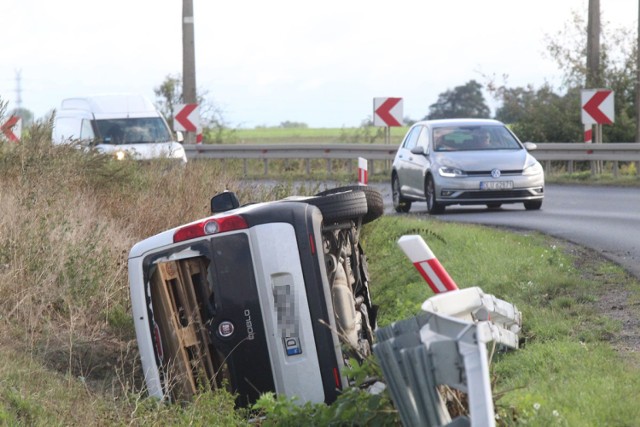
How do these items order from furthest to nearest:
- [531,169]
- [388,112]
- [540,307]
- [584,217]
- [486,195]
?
[388,112] → [531,169] → [486,195] → [584,217] → [540,307]

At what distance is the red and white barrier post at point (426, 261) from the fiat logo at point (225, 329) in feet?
5.05

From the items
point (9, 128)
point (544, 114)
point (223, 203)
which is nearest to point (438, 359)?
point (223, 203)

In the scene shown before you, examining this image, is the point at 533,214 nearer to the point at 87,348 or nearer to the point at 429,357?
the point at 87,348

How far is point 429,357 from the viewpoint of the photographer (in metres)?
5.10

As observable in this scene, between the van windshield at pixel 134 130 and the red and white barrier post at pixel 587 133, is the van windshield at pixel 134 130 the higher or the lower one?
the higher one

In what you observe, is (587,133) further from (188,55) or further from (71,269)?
(71,269)

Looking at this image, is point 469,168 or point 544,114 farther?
point 544,114

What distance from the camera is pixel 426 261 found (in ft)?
20.6

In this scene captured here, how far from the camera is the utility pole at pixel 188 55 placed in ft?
106

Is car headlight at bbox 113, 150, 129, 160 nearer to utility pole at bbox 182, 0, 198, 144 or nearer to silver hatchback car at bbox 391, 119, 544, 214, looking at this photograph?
silver hatchback car at bbox 391, 119, 544, 214

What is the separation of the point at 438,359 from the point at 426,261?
4.13 feet

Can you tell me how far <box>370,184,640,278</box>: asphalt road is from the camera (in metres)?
14.5

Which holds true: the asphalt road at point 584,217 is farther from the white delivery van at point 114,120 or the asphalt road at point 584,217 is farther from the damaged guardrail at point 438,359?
the damaged guardrail at point 438,359

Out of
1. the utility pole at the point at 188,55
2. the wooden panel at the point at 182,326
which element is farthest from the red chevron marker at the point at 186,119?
the wooden panel at the point at 182,326
